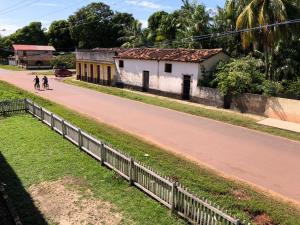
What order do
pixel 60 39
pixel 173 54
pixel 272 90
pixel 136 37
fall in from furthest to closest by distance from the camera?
pixel 60 39 < pixel 136 37 < pixel 173 54 < pixel 272 90

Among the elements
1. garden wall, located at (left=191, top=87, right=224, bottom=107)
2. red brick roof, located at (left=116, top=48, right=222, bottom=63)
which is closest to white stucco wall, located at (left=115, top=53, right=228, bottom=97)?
garden wall, located at (left=191, top=87, right=224, bottom=107)

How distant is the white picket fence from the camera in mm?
7797

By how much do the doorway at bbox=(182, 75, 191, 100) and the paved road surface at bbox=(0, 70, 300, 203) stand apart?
3989 mm

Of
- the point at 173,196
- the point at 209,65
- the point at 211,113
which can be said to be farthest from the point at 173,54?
the point at 173,196

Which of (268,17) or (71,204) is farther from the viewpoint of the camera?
(268,17)

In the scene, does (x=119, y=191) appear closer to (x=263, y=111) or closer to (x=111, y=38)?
(x=263, y=111)

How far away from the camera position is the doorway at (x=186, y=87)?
26859mm

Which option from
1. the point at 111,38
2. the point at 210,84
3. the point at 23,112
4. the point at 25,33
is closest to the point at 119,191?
the point at 23,112

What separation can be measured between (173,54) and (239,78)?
7.66 metres

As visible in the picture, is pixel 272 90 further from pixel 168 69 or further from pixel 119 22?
pixel 119 22

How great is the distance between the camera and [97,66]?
38250 millimetres

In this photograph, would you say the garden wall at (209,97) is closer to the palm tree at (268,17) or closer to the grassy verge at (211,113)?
the grassy verge at (211,113)

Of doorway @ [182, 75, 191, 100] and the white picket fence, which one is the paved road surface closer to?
the white picket fence

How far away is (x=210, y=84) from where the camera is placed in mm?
25297
